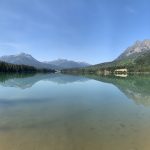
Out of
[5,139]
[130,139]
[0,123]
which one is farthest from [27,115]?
[130,139]

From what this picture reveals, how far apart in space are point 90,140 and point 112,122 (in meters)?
6.25

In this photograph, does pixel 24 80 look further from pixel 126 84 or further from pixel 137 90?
pixel 137 90

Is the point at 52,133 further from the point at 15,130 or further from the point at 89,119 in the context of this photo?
the point at 89,119

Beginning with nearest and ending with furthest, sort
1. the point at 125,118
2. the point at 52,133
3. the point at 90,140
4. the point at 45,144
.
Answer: the point at 45,144
the point at 90,140
the point at 52,133
the point at 125,118

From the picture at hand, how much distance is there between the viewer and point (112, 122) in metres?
22.6

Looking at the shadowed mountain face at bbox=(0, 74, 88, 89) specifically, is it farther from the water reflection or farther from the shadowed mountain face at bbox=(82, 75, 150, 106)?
the shadowed mountain face at bbox=(82, 75, 150, 106)

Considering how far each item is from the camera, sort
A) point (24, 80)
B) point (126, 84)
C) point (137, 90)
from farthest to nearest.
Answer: point (24, 80) < point (126, 84) < point (137, 90)

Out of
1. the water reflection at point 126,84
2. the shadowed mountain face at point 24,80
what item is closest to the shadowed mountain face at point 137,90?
the water reflection at point 126,84

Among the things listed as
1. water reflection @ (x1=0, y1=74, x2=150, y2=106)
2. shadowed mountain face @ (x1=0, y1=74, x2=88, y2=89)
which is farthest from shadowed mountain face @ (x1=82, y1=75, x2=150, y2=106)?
shadowed mountain face @ (x1=0, y1=74, x2=88, y2=89)

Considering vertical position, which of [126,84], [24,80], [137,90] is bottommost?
[24,80]

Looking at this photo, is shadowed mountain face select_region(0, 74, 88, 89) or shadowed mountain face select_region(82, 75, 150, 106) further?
shadowed mountain face select_region(0, 74, 88, 89)

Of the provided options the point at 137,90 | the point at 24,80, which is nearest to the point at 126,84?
the point at 137,90

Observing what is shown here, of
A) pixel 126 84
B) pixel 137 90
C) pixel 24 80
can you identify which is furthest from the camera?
pixel 24 80

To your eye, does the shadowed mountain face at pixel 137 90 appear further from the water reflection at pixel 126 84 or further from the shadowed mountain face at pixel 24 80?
the shadowed mountain face at pixel 24 80
